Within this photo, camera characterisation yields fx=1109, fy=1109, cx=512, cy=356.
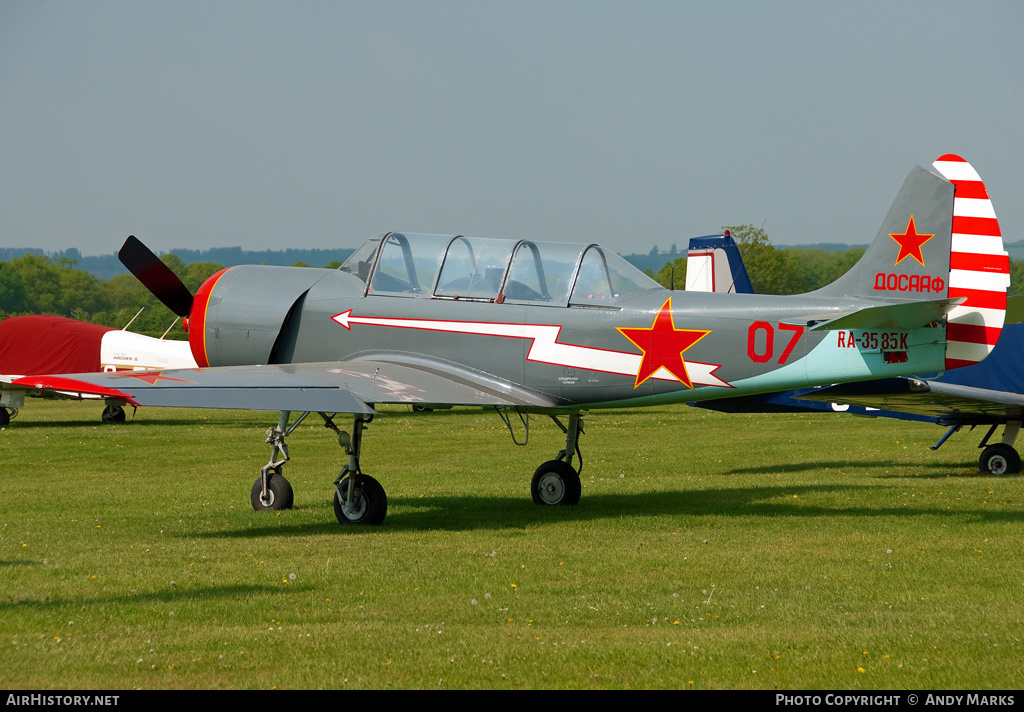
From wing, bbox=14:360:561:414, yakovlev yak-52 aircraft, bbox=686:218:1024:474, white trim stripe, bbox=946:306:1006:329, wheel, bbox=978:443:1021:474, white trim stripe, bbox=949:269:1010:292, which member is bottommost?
wheel, bbox=978:443:1021:474

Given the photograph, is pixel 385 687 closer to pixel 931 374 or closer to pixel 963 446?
pixel 931 374

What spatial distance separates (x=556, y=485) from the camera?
12.6 meters

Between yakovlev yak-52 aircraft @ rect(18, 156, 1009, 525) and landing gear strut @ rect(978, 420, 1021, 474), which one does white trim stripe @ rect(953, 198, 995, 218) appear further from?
landing gear strut @ rect(978, 420, 1021, 474)

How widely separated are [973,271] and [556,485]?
4990mm

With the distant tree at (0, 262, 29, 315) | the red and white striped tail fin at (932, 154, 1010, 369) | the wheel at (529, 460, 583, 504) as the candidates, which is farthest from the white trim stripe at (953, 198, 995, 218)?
the distant tree at (0, 262, 29, 315)

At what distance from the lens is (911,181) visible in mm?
10453

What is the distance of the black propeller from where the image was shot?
13250mm

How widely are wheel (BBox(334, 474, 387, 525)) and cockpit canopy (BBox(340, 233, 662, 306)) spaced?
6.99ft

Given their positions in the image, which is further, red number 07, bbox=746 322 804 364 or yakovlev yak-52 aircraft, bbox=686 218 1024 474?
yakovlev yak-52 aircraft, bbox=686 218 1024 474

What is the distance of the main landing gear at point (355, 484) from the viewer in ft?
35.9

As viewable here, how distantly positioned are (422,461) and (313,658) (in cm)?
1288

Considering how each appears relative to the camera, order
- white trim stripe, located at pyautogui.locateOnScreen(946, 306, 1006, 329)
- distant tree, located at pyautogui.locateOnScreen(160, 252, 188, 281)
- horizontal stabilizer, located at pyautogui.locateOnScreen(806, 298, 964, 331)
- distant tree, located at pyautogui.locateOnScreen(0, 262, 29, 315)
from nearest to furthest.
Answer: horizontal stabilizer, located at pyautogui.locateOnScreen(806, 298, 964, 331), white trim stripe, located at pyautogui.locateOnScreen(946, 306, 1006, 329), distant tree, located at pyautogui.locateOnScreen(0, 262, 29, 315), distant tree, located at pyautogui.locateOnScreen(160, 252, 188, 281)

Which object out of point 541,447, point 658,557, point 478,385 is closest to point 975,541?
point 658,557

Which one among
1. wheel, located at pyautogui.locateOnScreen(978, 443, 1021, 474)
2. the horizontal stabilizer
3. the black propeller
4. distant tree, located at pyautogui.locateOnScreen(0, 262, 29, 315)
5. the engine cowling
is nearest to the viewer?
the horizontal stabilizer
